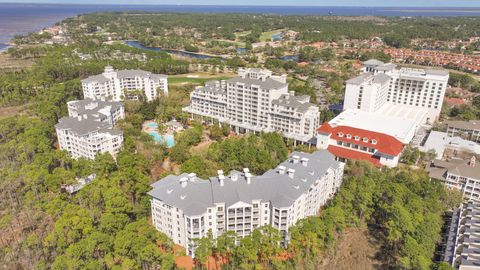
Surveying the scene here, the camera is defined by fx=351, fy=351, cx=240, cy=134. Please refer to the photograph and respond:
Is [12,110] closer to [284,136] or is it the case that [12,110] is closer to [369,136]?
[284,136]

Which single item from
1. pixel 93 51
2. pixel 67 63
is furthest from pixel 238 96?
pixel 93 51

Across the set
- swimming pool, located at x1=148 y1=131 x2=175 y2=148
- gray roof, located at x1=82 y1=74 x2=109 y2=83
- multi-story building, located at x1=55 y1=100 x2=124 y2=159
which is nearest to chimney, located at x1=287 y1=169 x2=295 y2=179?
swimming pool, located at x1=148 y1=131 x2=175 y2=148

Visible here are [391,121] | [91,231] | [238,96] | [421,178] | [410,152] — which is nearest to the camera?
[91,231]

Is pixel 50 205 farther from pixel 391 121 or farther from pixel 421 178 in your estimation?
pixel 391 121

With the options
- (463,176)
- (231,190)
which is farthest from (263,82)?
(463,176)

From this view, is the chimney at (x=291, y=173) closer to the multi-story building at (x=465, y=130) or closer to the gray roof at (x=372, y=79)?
the gray roof at (x=372, y=79)

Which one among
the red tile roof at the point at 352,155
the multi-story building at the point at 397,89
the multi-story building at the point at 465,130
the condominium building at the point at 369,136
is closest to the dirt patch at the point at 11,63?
the condominium building at the point at 369,136
